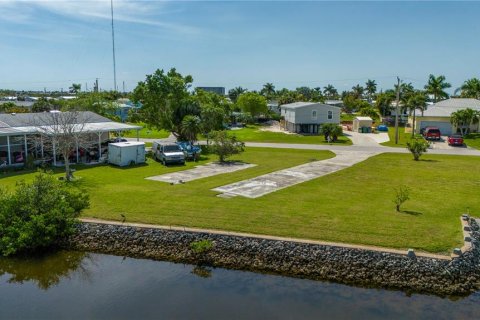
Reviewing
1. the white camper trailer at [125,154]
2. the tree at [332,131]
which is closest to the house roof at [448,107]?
the tree at [332,131]

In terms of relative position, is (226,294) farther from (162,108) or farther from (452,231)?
(162,108)

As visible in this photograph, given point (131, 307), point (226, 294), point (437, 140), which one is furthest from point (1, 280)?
point (437, 140)

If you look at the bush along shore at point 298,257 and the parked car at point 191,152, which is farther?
the parked car at point 191,152

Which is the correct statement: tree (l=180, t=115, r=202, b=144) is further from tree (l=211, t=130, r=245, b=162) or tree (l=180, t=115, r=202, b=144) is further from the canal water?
the canal water

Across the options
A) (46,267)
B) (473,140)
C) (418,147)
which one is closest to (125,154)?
(46,267)

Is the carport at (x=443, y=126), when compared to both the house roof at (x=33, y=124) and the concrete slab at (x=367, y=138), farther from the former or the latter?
the house roof at (x=33, y=124)

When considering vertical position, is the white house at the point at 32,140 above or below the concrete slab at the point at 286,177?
above

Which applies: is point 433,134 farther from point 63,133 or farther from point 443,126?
point 63,133
